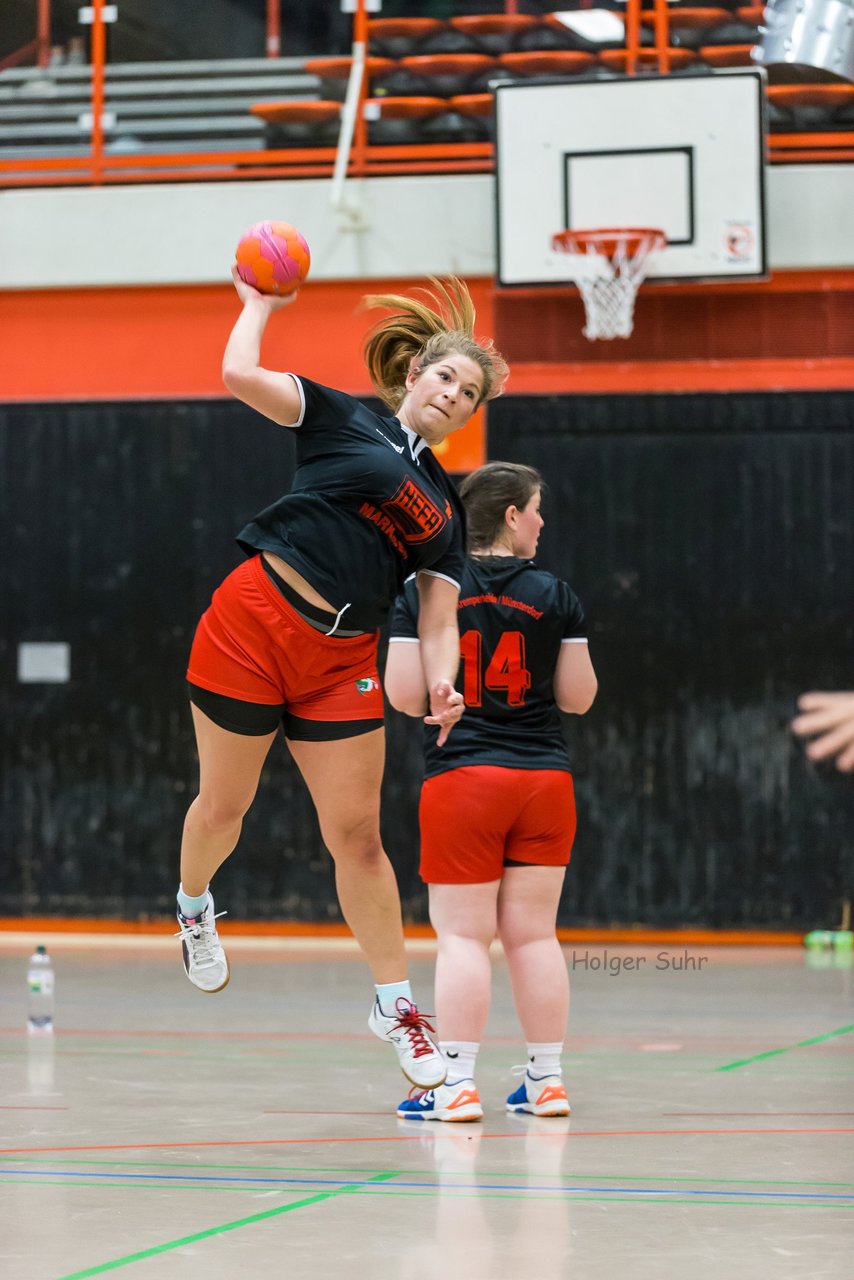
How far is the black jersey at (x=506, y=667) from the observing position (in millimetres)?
5219

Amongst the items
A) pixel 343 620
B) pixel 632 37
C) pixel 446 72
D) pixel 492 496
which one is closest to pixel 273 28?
pixel 446 72

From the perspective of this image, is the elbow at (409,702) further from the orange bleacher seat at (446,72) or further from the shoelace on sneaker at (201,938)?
the orange bleacher seat at (446,72)

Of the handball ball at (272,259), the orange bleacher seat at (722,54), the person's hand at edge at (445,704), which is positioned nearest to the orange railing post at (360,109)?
the orange bleacher seat at (722,54)

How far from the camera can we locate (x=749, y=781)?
10914 millimetres

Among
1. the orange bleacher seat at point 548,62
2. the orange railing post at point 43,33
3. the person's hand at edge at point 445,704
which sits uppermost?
the orange railing post at point 43,33

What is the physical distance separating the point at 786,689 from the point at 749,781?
Answer: 0.62 m

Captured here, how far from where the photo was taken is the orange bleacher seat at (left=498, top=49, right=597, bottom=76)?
39.3 ft

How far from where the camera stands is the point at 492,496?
5.35 m

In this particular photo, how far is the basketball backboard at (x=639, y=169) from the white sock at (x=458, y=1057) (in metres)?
6.72

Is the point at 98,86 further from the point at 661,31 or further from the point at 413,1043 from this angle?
the point at 413,1043

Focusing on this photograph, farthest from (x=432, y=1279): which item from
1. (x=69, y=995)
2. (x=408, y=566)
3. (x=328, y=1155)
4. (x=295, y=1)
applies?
(x=295, y=1)

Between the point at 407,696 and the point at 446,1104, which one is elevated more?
the point at 407,696

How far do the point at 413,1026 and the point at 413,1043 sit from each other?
0.17 feet

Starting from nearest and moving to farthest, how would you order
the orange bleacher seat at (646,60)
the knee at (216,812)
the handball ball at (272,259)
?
the handball ball at (272,259) → the knee at (216,812) → the orange bleacher seat at (646,60)
